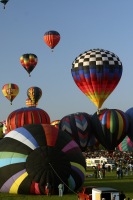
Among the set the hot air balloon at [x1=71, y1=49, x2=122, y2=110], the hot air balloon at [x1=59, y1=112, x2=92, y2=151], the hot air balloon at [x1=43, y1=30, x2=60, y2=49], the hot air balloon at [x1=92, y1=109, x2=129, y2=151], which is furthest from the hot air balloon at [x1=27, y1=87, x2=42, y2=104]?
the hot air balloon at [x1=92, y1=109, x2=129, y2=151]

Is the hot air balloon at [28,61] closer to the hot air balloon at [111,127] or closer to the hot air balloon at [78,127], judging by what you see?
the hot air balloon at [78,127]

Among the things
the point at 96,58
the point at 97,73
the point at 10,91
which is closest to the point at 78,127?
the point at 97,73

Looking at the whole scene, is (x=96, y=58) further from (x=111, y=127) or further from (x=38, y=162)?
(x=38, y=162)

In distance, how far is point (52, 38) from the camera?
4862 centimetres

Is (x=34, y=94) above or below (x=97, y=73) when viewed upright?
above

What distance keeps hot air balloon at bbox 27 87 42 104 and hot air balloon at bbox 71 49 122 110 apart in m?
18.6

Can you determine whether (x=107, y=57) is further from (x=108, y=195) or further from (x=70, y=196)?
(x=108, y=195)

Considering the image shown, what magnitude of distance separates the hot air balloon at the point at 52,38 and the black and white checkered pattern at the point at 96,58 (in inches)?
363

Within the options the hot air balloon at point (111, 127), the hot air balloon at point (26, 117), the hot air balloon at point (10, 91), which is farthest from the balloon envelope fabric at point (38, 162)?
the hot air balloon at point (10, 91)

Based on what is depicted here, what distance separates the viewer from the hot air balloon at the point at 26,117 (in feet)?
121

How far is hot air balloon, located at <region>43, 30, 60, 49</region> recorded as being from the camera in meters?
48.7

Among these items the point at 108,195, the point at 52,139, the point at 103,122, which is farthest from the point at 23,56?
the point at 108,195

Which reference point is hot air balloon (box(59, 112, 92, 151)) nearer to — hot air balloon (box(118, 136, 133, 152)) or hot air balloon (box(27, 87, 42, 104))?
hot air balloon (box(118, 136, 133, 152))

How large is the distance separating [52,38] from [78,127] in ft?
45.9
